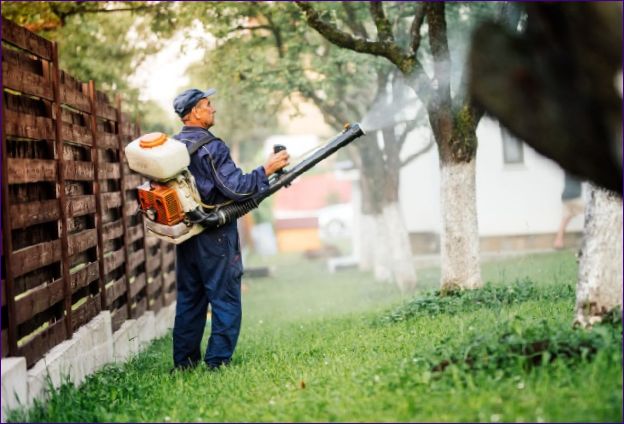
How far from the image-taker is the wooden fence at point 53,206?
5383mm

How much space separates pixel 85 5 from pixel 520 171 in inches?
454

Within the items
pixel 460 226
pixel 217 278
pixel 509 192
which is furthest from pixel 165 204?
pixel 509 192

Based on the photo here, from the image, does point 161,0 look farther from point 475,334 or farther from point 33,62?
point 475,334

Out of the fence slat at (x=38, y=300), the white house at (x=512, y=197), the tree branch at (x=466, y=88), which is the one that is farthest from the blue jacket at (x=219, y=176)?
the white house at (x=512, y=197)

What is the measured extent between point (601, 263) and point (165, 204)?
9.81ft

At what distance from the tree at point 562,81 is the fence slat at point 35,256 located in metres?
2.86

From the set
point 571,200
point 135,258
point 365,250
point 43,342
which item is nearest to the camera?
point 43,342

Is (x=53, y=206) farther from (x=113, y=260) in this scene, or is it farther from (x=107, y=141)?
(x=107, y=141)

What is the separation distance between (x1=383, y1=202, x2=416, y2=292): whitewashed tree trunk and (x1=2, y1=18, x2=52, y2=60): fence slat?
11.8 meters

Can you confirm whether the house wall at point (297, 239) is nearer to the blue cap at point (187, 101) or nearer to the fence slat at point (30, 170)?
the blue cap at point (187, 101)

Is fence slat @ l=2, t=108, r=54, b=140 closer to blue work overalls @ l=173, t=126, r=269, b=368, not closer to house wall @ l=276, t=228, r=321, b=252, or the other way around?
blue work overalls @ l=173, t=126, r=269, b=368

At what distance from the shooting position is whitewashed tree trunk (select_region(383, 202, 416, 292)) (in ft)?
57.9

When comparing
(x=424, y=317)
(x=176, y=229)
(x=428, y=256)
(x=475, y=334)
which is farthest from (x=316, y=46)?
(x=475, y=334)

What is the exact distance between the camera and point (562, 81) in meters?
3.75
